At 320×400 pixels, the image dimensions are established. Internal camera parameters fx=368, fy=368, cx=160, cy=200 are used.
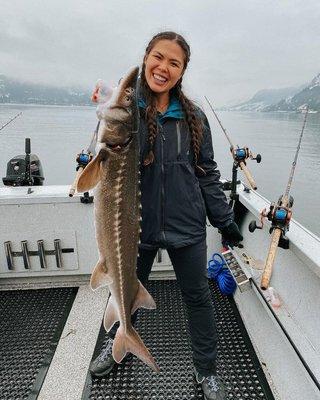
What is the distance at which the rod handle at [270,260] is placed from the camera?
1835mm

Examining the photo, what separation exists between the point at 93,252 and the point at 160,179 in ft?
5.65

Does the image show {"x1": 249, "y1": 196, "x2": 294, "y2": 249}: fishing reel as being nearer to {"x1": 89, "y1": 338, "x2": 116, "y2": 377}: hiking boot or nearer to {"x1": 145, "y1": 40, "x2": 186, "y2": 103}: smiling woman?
{"x1": 145, "y1": 40, "x2": 186, "y2": 103}: smiling woman

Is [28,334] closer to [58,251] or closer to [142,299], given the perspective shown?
[58,251]

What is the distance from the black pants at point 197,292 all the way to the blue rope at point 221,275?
1027 mm

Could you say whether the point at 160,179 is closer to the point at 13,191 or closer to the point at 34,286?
the point at 13,191

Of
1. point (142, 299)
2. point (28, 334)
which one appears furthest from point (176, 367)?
point (28, 334)

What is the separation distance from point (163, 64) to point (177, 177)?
21.5 inches

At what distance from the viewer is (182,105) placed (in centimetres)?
186

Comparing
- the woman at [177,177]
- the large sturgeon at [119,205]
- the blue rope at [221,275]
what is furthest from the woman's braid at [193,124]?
the blue rope at [221,275]

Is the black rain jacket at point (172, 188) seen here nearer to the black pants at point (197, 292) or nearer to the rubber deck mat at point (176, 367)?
the black pants at point (197, 292)

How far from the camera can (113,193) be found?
1593 mm

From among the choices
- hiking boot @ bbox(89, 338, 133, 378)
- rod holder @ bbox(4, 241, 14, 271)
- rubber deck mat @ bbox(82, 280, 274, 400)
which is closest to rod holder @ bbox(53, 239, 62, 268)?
rod holder @ bbox(4, 241, 14, 271)

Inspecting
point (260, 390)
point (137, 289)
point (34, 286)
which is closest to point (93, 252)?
point (34, 286)

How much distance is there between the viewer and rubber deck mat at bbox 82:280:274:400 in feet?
7.34
